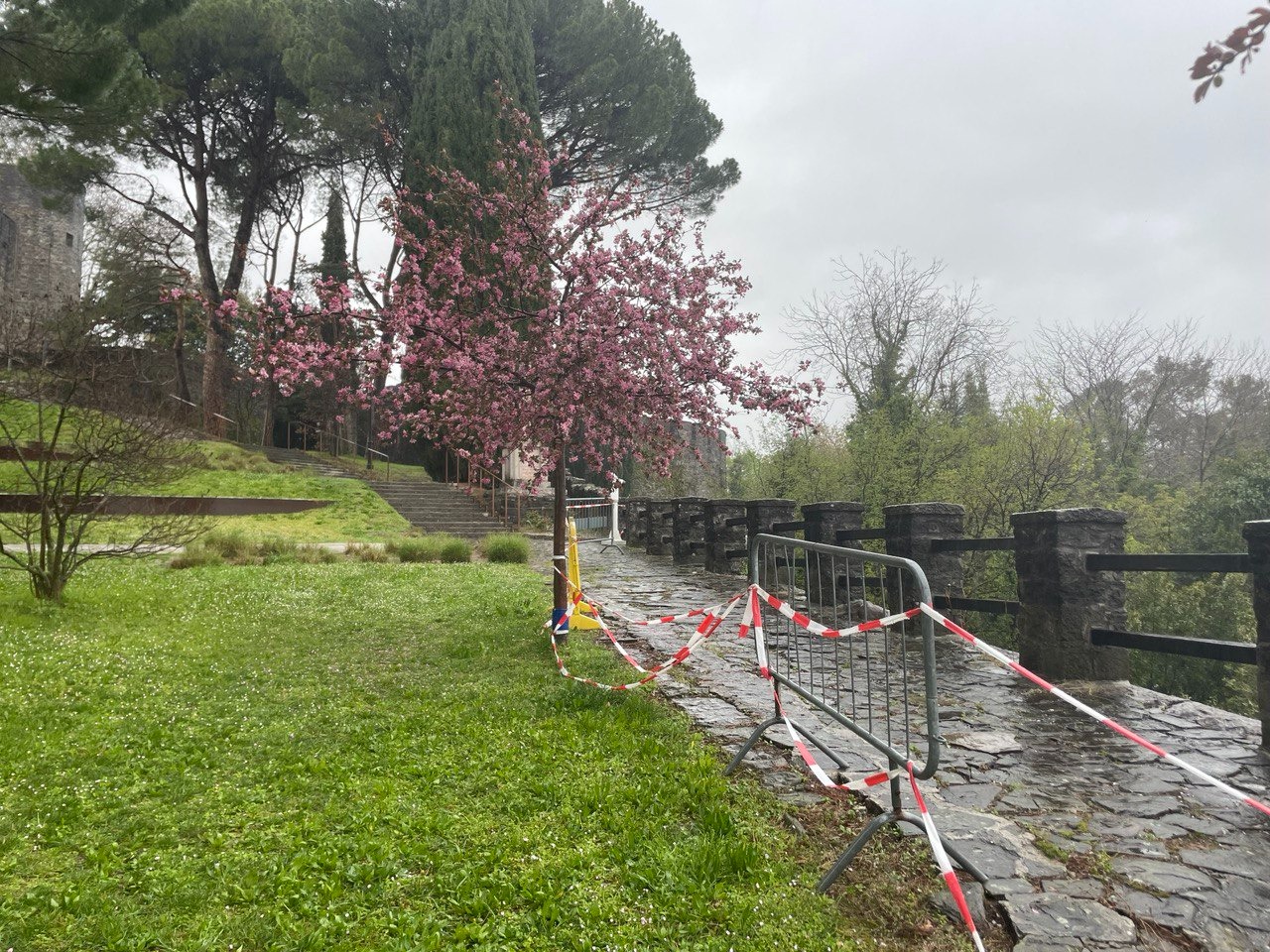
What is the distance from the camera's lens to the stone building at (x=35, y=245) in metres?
33.0

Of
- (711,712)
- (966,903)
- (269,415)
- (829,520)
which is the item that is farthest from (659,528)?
(269,415)

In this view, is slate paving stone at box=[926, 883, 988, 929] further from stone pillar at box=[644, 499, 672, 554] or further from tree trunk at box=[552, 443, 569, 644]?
stone pillar at box=[644, 499, 672, 554]

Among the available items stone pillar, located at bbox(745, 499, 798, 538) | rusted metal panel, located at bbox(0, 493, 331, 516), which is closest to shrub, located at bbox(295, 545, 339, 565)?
rusted metal panel, located at bbox(0, 493, 331, 516)

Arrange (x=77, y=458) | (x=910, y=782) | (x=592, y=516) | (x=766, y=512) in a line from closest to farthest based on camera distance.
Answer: (x=910, y=782)
(x=77, y=458)
(x=766, y=512)
(x=592, y=516)

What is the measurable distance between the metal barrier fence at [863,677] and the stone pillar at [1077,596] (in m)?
0.97

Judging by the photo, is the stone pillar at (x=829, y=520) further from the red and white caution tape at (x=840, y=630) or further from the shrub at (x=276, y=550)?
the shrub at (x=276, y=550)

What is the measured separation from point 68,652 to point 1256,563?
7.99 metres

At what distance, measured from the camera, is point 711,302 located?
7199mm

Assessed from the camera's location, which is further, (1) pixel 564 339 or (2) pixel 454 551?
(2) pixel 454 551

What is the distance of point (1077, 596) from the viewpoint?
5.70 meters

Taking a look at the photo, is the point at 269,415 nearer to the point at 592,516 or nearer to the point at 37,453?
the point at 592,516

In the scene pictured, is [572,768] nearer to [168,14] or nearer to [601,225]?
[601,225]

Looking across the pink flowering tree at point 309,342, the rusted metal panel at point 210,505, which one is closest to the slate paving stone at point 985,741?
the pink flowering tree at point 309,342

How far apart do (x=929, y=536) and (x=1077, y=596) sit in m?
2.01
